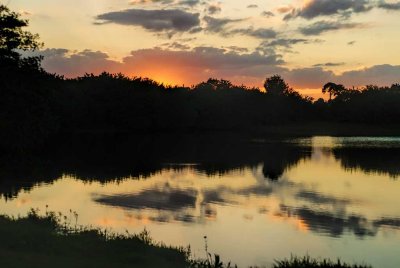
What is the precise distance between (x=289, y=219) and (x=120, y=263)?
19031 millimetres

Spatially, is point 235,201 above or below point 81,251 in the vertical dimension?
below

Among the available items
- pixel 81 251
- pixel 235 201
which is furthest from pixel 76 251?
pixel 235 201

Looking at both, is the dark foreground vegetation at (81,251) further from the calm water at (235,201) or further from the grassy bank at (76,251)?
the calm water at (235,201)

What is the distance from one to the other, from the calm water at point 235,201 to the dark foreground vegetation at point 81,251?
346 centimetres

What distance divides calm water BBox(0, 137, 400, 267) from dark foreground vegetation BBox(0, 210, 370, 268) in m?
3.46

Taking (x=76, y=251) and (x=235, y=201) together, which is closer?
(x=76, y=251)

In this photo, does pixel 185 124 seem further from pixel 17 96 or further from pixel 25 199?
pixel 25 199

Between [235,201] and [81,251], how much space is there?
2468cm

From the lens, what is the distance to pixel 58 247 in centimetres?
1956

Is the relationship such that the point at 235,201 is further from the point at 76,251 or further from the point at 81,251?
the point at 76,251

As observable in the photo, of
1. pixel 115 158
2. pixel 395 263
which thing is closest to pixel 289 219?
pixel 395 263

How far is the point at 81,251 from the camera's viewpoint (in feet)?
64.5

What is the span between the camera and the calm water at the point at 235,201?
1108 inches

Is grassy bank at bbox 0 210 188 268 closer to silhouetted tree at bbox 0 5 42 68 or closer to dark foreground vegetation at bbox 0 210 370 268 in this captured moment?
dark foreground vegetation at bbox 0 210 370 268
